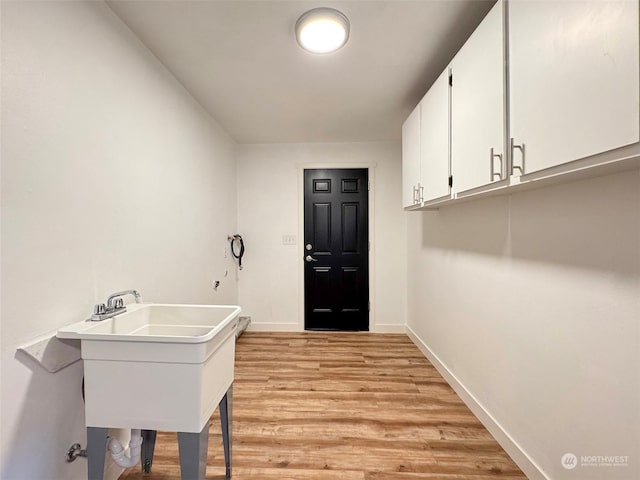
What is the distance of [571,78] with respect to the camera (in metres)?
0.88

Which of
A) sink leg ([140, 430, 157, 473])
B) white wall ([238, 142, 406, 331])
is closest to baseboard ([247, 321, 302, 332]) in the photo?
white wall ([238, 142, 406, 331])

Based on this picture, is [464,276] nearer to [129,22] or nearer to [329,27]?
[329,27]

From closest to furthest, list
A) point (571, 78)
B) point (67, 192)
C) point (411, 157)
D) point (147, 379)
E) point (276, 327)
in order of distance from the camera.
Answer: point (571, 78)
point (147, 379)
point (67, 192)
point (411, 157)
point (276, 327)

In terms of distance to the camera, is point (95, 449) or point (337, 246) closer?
point (95, 449)

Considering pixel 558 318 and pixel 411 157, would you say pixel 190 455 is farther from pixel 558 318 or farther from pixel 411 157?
pixel 411 157

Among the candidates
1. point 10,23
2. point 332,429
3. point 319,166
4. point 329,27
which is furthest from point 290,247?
point 10,23

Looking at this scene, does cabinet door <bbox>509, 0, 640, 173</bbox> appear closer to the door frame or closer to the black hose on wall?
the door frame

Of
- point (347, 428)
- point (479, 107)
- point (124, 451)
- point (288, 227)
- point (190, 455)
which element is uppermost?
point (479, 107)

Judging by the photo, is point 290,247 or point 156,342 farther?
point 290,247

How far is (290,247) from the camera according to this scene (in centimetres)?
364

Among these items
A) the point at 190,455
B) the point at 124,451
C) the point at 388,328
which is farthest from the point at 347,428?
the point at 388,328

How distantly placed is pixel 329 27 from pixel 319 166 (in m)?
2.06

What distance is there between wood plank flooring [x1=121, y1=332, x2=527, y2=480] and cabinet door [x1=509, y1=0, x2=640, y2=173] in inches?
62.0

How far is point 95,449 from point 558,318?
1991mm
